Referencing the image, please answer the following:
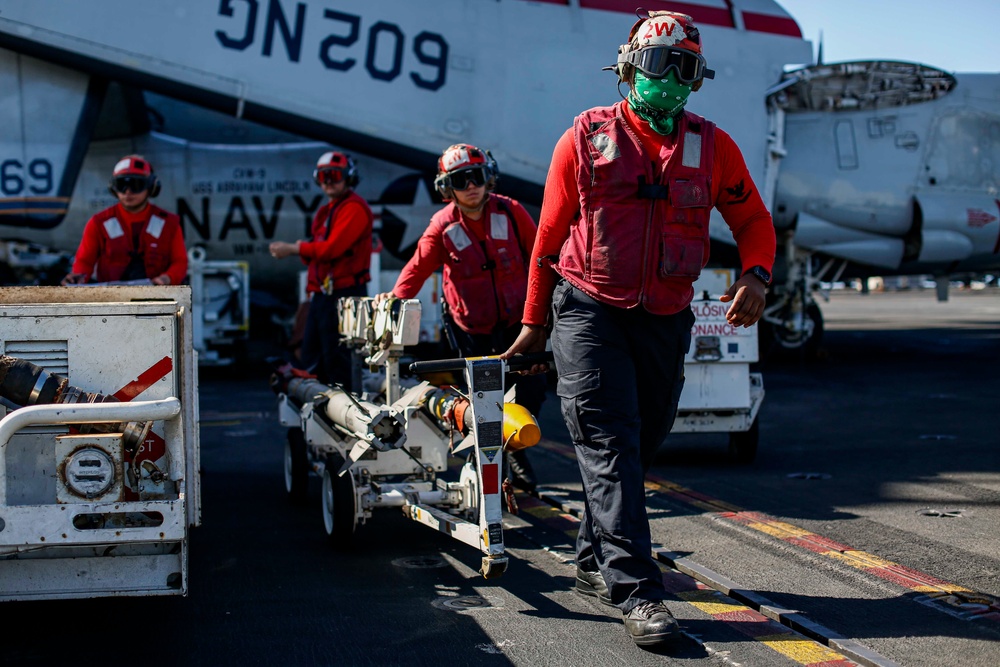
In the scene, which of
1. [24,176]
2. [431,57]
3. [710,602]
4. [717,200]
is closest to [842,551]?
[710,602]

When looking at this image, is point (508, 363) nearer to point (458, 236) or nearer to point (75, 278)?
point (458, 236)

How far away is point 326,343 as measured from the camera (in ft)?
21.5

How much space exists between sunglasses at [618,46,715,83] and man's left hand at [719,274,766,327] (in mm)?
756

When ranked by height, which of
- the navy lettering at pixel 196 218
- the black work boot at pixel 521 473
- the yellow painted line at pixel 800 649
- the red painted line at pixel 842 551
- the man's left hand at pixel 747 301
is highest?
the navy lettering at pixel 196 218

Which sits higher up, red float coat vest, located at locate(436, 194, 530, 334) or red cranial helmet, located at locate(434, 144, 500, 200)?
red cranial helmet, located at locate(434, 144, 500, 200)

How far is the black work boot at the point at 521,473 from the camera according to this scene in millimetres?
5918

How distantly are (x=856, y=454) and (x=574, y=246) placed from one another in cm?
428

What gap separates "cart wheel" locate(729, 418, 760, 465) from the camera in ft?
22.7

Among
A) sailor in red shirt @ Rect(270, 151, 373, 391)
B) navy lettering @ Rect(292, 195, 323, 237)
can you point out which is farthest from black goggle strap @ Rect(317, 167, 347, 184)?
navy lettering @ Rect(292, 195, 323, 237)

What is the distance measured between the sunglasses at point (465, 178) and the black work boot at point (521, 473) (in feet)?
5.24

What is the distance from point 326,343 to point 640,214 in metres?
3.39

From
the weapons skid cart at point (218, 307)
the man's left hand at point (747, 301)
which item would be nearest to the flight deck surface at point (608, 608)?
the man's left hand at point (747, 301)

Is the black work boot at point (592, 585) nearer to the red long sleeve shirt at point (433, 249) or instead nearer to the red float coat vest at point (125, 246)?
the red long sleeve shirt at point (433, 249)

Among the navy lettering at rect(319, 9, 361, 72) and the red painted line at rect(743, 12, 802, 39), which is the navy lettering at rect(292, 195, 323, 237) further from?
the red painted line at rect(743, 12, 802, 39)
